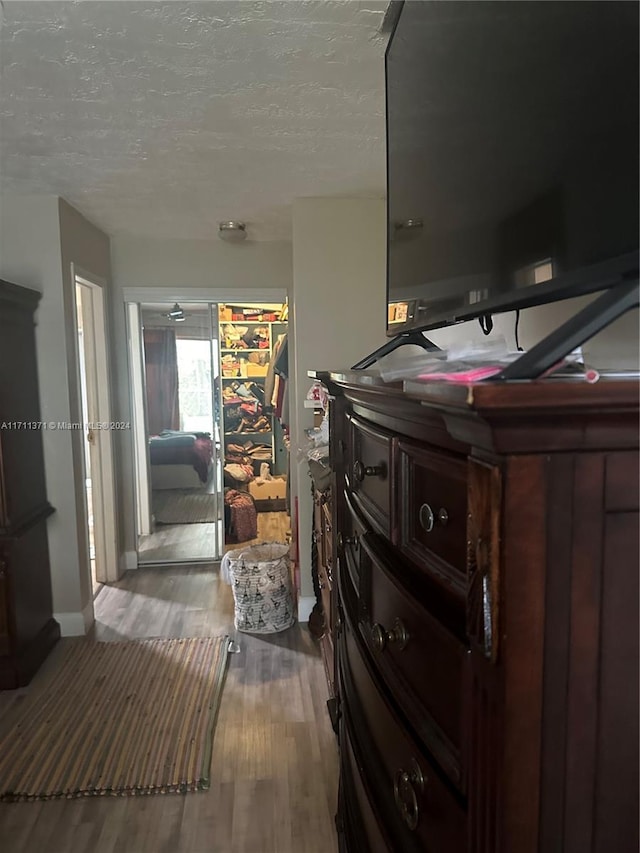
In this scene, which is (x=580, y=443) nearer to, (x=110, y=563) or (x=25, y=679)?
(x=25, y=679)

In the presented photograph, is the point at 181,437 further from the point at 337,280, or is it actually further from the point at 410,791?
the point at 410,791

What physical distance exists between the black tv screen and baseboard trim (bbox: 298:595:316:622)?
2.42 meters

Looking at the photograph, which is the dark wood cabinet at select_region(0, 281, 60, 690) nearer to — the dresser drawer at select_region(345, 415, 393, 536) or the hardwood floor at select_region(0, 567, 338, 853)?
the hardwood floor at select_region(0, 567, 338, 853)

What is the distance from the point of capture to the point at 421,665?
875mm

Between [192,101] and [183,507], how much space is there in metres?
3.29

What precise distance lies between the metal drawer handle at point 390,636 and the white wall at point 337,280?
2214 millimetres

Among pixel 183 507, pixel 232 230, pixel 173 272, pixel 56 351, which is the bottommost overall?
pixel 183 507

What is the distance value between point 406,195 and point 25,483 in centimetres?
243

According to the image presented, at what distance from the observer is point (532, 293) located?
79 cm

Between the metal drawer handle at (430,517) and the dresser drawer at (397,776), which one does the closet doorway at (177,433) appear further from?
the metal drawer handle at (430,517)

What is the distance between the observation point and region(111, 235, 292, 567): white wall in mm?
4109

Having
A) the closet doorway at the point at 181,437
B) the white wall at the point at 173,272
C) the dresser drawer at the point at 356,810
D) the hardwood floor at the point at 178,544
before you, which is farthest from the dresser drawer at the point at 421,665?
the hardwood floor at the point at 178,544

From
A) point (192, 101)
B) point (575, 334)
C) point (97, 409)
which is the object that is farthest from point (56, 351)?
point (575, 334)

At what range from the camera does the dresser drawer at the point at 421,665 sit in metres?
0.76
